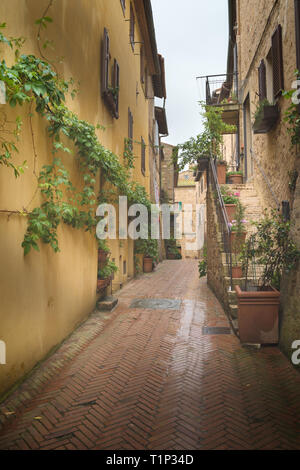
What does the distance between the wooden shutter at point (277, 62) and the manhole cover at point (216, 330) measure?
4323 millimetres

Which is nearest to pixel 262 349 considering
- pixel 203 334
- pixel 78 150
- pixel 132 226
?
pixel 203 334

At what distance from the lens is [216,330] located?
5293mm

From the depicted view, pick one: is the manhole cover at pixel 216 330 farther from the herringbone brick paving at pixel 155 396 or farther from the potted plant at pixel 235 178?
the potted plant at pixel 235 178

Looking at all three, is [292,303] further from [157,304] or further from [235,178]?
[235,178]

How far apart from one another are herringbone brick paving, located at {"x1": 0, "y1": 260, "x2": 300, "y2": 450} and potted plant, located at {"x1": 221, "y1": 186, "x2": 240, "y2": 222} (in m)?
3.72

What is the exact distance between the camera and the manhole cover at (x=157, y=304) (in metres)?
6.89

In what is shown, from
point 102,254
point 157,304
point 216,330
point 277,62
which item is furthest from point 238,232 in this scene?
point 277,62

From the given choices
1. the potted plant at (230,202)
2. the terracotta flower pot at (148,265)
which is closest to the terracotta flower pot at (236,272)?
the potted plant at (230,202)

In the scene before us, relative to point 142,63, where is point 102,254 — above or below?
below

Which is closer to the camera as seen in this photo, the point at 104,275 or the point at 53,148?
the point at 53,148

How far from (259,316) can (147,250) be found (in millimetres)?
7460

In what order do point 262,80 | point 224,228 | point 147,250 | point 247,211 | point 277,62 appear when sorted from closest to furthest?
point 277,62, point 224,228, point 262,80, point 247,211, point 147,250

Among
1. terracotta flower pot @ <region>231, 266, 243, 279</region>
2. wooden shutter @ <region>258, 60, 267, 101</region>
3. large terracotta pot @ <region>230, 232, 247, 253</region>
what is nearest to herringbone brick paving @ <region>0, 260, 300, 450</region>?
terracotta flower pot @ <region>231, 266, 243, 279</region>
